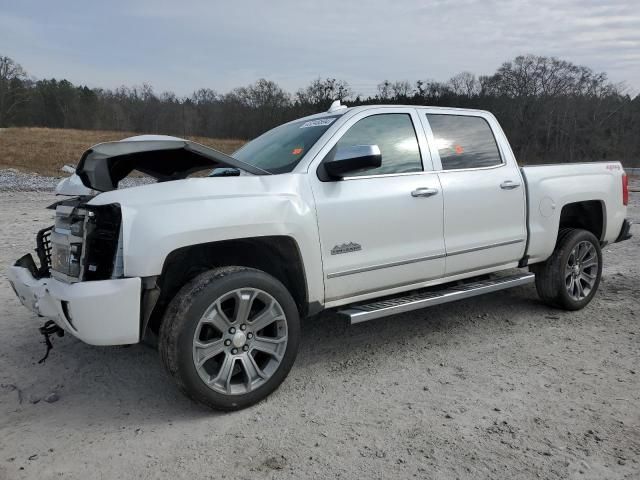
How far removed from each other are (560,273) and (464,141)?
1620 millimetres

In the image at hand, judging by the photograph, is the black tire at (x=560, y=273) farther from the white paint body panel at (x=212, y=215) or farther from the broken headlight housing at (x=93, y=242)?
the broken headlight housing at (x=93, y=242)

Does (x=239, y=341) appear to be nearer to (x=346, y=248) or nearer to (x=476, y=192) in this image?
(x=346, y=248)

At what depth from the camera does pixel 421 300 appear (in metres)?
3.94

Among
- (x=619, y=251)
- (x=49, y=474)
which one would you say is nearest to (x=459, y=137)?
(x=49, y=474)

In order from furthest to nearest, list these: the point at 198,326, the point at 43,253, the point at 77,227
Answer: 1. the point at 43,253
2. the point at 77,227
3. the point at 198,326

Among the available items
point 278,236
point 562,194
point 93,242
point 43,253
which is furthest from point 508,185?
point 43,253

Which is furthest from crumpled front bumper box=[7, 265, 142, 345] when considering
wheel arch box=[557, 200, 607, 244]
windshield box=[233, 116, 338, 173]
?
wheel arch box=[557, 200, 607, 244]

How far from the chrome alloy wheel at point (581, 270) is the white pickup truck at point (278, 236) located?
137 mm

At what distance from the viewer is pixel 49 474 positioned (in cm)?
259

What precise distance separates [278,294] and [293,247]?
1.18ft

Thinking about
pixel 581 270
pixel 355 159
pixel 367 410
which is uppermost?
pixel 355 159

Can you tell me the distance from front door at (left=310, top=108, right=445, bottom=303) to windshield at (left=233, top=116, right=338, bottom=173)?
215 millimetres

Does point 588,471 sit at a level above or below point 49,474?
below

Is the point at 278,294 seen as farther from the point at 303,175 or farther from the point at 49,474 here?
the point at 49,474
